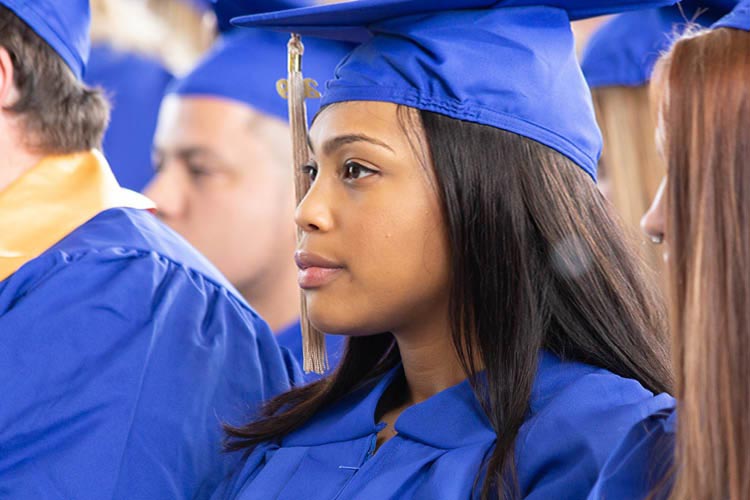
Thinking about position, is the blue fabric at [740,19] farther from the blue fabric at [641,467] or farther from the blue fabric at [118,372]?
the blue fabric at [118,372]

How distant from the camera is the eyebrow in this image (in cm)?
158

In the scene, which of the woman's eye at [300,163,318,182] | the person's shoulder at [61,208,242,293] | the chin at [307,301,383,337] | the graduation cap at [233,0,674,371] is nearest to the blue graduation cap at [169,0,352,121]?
the person's shoulder at [61,208,242,293]

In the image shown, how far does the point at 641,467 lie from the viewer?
4.17 ft

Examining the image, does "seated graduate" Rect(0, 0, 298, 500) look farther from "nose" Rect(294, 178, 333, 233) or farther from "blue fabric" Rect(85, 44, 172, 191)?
"blue fabric" Rect(85, 44, 172, 191)

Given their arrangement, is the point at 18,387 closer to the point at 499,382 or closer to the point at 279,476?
the point at 279,476

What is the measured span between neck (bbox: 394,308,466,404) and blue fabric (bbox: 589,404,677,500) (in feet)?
1.27

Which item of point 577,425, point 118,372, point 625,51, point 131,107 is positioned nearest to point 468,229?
point 577,425

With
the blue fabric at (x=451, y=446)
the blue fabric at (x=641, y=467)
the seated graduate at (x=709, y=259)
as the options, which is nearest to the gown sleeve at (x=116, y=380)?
the blue fabric at (x=451, y=446)

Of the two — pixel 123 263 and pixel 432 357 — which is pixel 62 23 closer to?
pixel 123 263

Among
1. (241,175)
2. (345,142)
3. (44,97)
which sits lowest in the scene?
(241,175)

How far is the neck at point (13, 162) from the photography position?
2.08 meters

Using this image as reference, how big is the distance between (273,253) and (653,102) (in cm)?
190

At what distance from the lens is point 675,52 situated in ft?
4.12

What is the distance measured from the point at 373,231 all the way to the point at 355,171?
0.09 m
